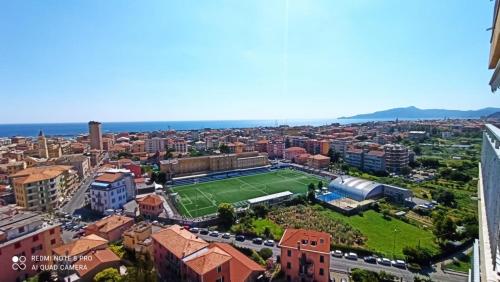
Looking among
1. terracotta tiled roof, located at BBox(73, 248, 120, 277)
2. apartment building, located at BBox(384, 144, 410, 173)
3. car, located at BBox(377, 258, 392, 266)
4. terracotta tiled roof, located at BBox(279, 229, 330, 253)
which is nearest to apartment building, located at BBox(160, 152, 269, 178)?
apartment building, located at BBox(384, 144, 410, 173)

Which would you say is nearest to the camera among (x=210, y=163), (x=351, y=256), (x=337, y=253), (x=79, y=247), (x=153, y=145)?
(x=79, y=247)

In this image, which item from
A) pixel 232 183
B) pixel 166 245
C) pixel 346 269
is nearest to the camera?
pixel 166 245

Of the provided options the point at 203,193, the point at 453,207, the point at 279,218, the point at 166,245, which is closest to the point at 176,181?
the point at 203,193

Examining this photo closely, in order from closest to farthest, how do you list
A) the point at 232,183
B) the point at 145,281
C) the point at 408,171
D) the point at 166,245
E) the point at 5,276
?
the point at 145,281, the point at 5,276, the point at 166,245, the point at 232,183, the point at 408,171

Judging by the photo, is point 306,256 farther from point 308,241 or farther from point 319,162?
point 319,162

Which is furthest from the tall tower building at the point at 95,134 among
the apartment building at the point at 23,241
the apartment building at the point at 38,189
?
the apartment building at the point at 23,241

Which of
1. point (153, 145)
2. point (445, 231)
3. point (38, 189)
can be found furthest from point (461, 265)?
point (153, 145)

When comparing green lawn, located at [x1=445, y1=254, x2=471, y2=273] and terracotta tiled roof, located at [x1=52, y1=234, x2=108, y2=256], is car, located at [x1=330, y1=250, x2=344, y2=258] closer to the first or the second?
green lawn, located at [x1=445, y1=254, x2=471, y2=273]

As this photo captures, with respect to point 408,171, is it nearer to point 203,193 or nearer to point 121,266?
point 203,193
